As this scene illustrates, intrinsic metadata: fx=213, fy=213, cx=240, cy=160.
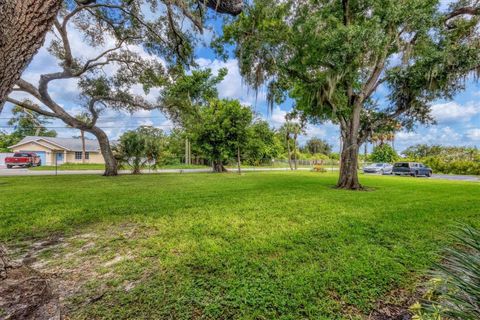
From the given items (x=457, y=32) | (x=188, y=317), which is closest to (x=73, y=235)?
(x=188, y=317)

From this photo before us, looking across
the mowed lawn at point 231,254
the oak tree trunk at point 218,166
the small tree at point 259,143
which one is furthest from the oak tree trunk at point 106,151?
the small tree at point 259,143

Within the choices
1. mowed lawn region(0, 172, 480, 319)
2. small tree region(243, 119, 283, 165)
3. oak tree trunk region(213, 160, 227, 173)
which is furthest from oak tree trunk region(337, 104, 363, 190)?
oak tree trunk region(213, 160, 227, 173)

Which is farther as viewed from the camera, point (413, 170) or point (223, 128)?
point (413, 170)

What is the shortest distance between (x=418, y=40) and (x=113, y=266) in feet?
33.2

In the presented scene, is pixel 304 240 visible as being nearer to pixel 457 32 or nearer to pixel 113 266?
pixel 113 266

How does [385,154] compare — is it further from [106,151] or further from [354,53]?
[106,151]

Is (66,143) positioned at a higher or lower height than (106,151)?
higher

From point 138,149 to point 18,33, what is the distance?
1418cm

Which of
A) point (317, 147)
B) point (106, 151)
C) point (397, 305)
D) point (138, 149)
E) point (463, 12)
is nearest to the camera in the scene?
point (397, 305)

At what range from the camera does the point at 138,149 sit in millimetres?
14414

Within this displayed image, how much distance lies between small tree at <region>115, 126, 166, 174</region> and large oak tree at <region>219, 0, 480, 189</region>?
9453 millimetres

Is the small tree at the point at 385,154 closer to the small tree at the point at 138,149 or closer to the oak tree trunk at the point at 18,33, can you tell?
the small tree at the point at 138,149

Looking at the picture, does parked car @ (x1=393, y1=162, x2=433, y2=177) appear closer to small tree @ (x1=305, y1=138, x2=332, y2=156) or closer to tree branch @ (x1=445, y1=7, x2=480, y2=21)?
tree branch @ (x1=445, y1=7, x2=480, y2=21)

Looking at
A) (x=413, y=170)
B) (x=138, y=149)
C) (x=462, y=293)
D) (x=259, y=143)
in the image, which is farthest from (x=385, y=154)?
(x=462, y=293)
